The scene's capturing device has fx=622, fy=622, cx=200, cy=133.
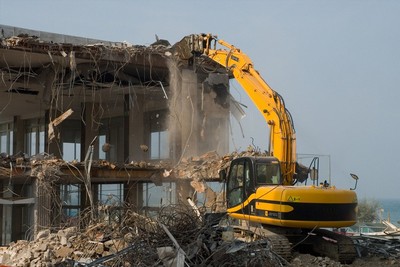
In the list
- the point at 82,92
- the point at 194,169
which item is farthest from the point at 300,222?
the point at 82,92

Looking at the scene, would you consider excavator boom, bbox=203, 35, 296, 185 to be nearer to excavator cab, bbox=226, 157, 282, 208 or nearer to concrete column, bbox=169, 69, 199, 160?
excavator cab, bbox=226, 157, 282, 208

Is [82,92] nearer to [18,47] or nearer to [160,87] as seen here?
[160,87]

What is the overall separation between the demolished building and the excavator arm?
369cm

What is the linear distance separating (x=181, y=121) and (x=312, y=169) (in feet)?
33.3

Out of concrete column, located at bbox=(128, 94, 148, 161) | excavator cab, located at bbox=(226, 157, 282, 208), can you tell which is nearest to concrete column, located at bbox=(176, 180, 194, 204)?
concrete column, located at bbox=(128, 94, 148, 161)

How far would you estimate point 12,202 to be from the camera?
20047mm

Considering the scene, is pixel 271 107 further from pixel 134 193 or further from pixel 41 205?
pixel 134 193

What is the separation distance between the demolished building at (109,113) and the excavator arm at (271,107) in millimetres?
3686

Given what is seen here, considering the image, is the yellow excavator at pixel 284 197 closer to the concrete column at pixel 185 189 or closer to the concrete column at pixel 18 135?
the concrete column at pixel 185 189

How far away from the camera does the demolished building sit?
796 inches

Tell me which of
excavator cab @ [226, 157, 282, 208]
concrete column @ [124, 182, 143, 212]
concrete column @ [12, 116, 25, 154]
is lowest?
Answer: concrete column @ [124, 182, 143, 212]

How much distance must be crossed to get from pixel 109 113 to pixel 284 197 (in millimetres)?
17341

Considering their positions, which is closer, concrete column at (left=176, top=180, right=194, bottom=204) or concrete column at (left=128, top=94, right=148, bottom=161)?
concrete column at (left=176, top=180, right=194, bottom=204)

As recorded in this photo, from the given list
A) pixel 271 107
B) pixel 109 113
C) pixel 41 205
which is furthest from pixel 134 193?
pixel 271 107
